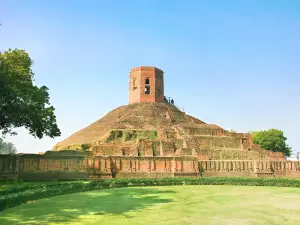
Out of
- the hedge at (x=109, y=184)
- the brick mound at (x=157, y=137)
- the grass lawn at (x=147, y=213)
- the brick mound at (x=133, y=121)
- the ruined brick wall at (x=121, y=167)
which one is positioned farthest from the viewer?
the brick mound at (x=133, y=121)

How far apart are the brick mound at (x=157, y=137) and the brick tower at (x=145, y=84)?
5.42 ft

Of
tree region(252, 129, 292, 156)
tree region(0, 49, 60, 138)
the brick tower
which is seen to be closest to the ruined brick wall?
tree region(0, 49, 60, 138)

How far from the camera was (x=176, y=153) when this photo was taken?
31.0 metres

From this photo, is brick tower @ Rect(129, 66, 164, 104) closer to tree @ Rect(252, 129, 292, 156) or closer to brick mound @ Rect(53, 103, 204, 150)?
brick mound @ Rect(53, 103, 204, 150)

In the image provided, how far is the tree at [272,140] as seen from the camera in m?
50.7

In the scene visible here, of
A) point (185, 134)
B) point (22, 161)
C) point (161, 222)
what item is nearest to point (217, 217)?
point (161, 222)

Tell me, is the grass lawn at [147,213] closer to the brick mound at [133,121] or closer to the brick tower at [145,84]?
the brick mound at [133,121]

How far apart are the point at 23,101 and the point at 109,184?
26.0ft

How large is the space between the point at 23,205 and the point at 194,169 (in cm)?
1751

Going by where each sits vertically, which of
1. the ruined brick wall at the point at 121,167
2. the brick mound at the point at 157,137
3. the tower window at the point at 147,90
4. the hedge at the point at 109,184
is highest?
the tower window at the point at 147,90

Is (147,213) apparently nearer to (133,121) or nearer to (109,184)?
(109,184)

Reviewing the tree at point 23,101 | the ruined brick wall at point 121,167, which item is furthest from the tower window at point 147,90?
the tree at point 23,101

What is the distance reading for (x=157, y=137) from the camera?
3575 cm

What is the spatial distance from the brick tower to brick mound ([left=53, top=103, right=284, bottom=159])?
1.65 metres
